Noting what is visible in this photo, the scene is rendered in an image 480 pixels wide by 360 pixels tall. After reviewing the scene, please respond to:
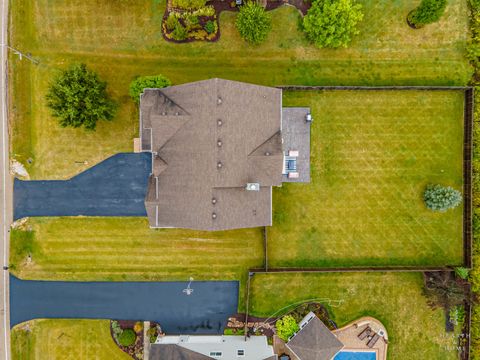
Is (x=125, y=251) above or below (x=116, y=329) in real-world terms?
above

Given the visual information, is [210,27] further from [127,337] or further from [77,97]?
[127,337]

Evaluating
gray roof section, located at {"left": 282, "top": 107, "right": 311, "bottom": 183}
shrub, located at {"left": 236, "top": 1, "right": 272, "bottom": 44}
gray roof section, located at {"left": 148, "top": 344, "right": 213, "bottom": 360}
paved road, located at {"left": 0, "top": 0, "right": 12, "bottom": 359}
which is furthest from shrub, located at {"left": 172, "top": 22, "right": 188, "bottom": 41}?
gray roof section, located at {"left": 148, "top": 344, "right": 213, "bottom": 360}

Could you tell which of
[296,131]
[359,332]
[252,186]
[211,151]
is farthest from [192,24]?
[359,332]

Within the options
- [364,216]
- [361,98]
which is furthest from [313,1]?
[364,216]

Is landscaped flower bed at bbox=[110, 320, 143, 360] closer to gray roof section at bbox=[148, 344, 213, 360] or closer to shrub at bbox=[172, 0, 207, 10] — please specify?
gray roof section at bbox=[148, 344, 213, 360]

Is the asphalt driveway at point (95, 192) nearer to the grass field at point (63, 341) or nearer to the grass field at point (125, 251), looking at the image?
the grass field at point (125, 251)

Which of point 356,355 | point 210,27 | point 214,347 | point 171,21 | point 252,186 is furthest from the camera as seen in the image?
point 356,355
